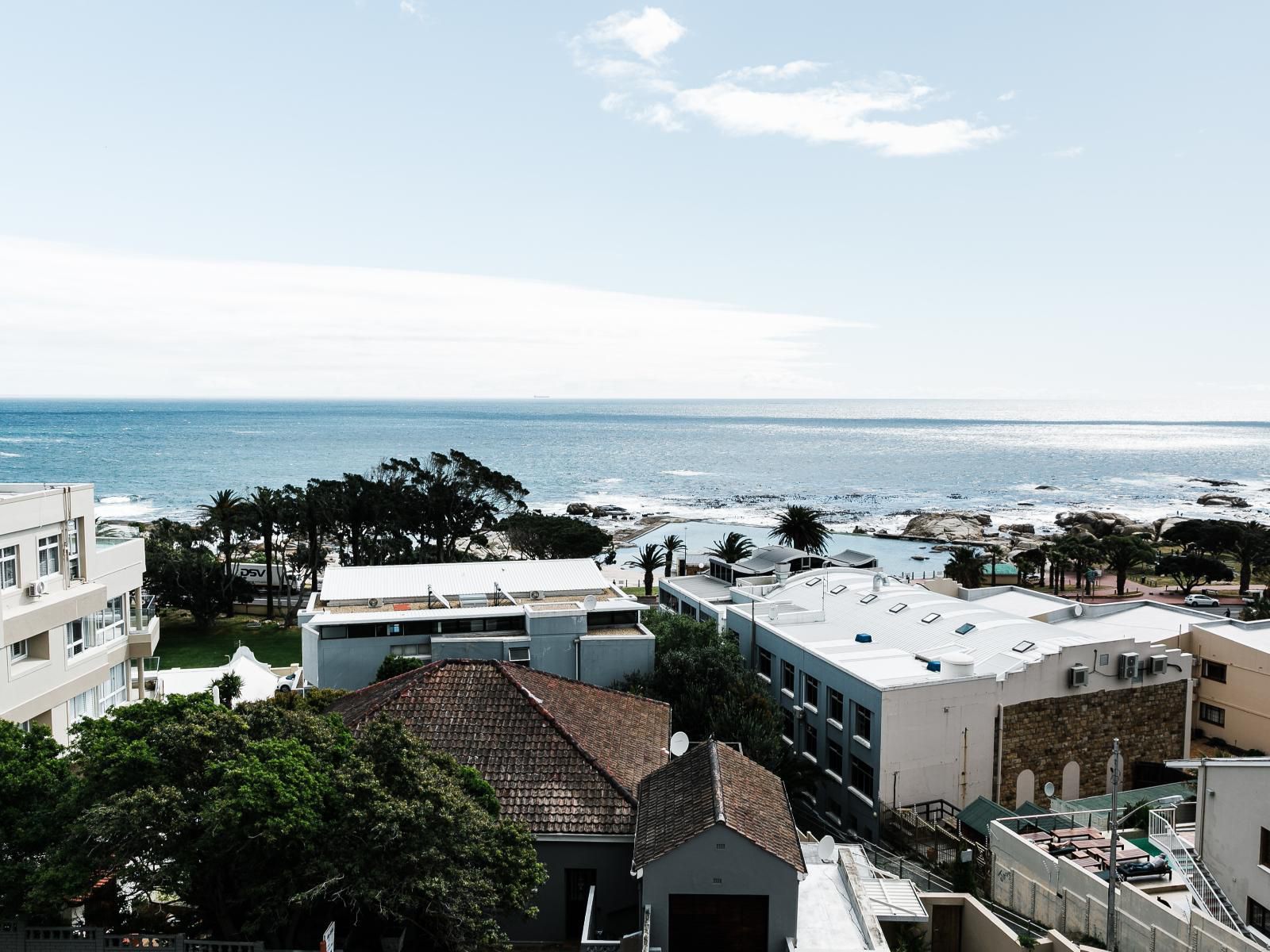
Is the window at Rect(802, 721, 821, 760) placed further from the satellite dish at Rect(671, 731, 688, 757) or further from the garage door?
the garage door

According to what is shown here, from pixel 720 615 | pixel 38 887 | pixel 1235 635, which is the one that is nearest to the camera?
pixel 38 887

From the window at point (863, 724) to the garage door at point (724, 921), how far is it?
1484 centimetres

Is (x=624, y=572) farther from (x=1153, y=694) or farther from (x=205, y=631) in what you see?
(x=1153, y=694)

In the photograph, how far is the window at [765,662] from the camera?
3756cm

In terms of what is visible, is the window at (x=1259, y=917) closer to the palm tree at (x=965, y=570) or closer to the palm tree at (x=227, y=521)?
the palm tree at (x=965, y=570)

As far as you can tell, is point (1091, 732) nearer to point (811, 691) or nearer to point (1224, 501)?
point (811, 691)

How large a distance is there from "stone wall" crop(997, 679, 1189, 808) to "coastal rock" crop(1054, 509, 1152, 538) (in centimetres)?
7647

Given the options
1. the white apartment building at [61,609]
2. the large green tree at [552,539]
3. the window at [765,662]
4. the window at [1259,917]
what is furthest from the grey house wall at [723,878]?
the large green tree at [552,539]

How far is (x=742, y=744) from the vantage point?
2886cm

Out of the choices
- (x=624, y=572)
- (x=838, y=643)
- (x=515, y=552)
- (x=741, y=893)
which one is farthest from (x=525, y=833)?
(x=624, y=572)

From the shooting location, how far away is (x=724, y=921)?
53.7ft

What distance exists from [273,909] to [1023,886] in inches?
701

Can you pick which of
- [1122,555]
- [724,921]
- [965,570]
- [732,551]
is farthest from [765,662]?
[1122,555]

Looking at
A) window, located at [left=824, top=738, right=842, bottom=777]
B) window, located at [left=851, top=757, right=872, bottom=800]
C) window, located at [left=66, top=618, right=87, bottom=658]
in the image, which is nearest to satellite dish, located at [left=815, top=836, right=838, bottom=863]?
window, located at [left=851, top=757, right=872, bottom=800]
